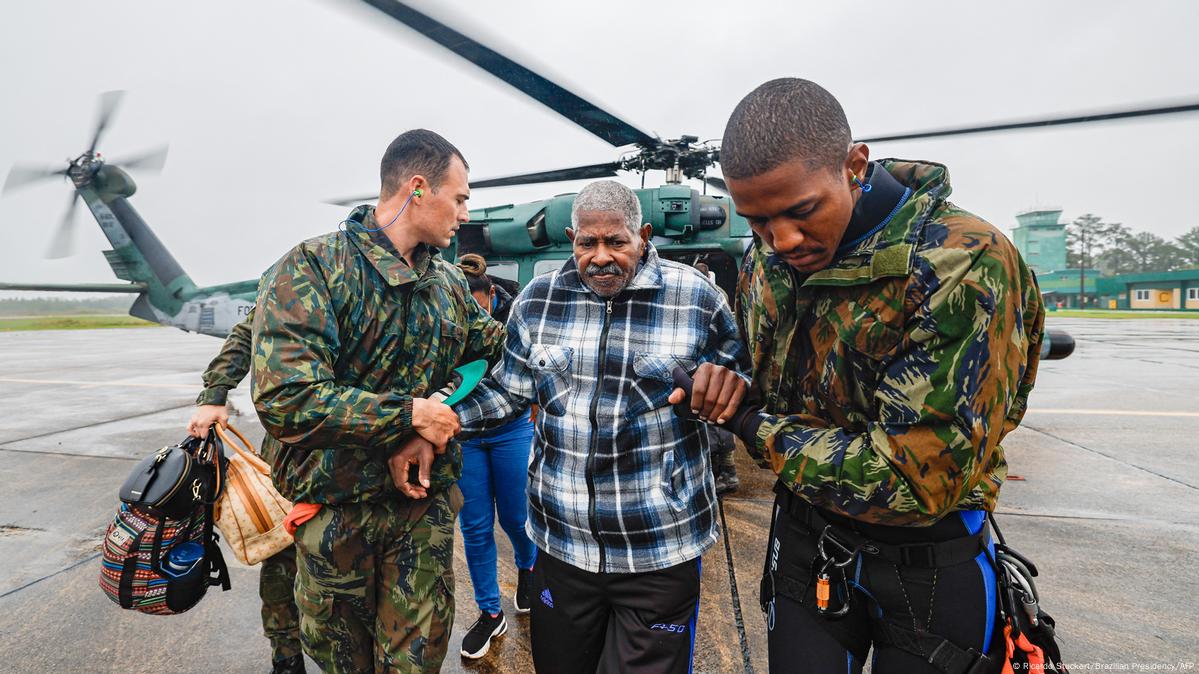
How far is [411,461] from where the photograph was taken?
1.69 m

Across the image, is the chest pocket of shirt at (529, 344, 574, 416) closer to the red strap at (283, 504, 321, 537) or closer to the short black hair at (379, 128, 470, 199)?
the short black hair at (379, 128, 470, 199)

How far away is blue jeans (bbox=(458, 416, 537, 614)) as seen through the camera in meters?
Result: 2.74

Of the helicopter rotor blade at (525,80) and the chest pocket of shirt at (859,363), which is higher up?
the helicopter rotor blade at (525,80)

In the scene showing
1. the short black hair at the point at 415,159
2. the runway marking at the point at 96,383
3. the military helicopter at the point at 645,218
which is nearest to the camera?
the short black hair at the point at 415,159

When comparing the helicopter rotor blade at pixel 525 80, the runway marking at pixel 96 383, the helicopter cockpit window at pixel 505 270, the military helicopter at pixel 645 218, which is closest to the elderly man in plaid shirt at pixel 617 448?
the helicopter rotor blade at pixel 525 80

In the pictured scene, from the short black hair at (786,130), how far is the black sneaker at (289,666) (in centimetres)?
263

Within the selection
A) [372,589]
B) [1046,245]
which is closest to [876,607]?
[372,589]

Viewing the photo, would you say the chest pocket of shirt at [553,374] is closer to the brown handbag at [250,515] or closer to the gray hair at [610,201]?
the gray hair at [610,201]

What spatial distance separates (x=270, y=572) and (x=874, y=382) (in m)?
2.43

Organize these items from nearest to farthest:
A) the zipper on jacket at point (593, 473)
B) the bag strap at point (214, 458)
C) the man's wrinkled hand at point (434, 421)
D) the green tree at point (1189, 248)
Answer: the man's wrinkled hand at point (434, 421), the zipper on jacket at point (593, 473), the bag strap at point (214, 458), the green tree at point (1189, 248)

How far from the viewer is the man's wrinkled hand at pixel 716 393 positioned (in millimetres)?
1467

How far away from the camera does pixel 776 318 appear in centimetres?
152

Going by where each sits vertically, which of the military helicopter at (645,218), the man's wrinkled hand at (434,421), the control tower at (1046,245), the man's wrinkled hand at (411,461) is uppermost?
the control tower at (1046,245)

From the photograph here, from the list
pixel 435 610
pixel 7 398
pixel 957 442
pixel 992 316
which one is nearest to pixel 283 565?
pixel 435 610
